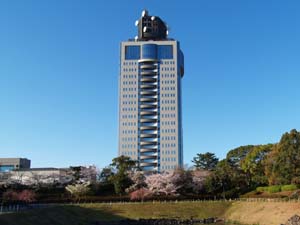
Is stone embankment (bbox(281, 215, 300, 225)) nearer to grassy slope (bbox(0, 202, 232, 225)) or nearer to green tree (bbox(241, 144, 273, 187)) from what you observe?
grassy slope (bbox(0, 202, 232, 225))

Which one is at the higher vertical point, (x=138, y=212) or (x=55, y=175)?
(x=55, y=175)

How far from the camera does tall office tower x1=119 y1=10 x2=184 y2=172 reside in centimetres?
12694

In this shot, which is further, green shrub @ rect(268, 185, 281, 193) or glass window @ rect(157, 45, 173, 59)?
glass window @ rect(157, 45, 173, 59)

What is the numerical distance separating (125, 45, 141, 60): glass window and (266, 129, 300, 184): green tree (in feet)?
272

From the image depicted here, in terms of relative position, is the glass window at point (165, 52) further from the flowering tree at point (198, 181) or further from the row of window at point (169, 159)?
the flowering tree at point (198, 181)

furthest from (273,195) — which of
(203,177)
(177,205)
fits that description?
(203,177)

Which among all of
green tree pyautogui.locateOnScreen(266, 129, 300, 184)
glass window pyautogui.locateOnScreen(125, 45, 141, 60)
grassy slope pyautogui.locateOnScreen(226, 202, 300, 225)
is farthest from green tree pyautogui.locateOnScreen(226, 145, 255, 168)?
glass window pyautogui.locateOnScreen(125, 45, 141, 60)

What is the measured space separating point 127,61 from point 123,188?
227 feet

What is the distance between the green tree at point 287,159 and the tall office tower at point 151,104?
2621 inches

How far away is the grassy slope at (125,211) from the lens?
45.6m

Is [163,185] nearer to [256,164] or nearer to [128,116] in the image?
[256,164]

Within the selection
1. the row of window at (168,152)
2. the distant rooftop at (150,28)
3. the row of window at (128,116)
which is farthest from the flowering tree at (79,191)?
the distant rooftop at (150,28)

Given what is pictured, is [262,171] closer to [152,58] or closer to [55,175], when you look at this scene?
[55,175]

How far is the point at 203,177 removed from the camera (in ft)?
244
